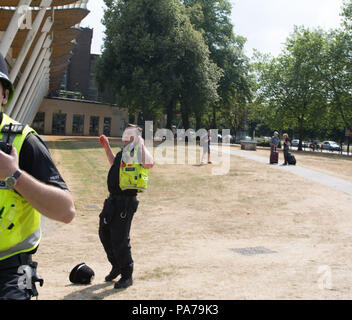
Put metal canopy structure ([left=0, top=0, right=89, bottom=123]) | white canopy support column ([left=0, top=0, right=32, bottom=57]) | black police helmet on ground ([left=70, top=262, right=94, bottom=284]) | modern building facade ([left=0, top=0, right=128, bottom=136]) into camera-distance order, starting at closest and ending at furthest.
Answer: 1. black police helmet on ground ([left=70, top=262, right=94, bottom=284])
2. white canopy support column ([left=0, top=0, right=32, bottom=57])
3. metal canopy structure ([left=0, top=0, right=89, bottom=123])
4. modern building facade ([left=0, top=0, right=128, bottom=136])

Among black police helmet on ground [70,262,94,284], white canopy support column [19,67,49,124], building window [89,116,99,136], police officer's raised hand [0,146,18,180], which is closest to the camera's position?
police officer's raised hand [0,146,18,180]

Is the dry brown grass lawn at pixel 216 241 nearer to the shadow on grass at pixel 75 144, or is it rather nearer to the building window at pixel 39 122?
the shadow on grass at pixel 75 144

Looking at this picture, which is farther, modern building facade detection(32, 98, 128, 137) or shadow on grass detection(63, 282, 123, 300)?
modern building facade detection(32, 98, 128, 137)

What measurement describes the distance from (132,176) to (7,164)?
347 centimetres

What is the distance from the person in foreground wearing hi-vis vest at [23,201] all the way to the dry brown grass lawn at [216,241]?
8.90 ft

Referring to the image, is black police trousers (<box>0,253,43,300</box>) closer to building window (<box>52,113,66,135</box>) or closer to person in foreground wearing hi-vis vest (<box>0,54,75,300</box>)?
person in foreground wearing hi-vis vest (<box>0,54,75,300</box>)

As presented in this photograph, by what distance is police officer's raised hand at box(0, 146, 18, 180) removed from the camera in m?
1.90

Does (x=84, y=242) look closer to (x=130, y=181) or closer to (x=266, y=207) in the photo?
(x=130, y=181)

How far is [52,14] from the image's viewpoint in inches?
821

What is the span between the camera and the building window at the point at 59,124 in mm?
52094

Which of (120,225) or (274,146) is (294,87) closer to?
(274,146)

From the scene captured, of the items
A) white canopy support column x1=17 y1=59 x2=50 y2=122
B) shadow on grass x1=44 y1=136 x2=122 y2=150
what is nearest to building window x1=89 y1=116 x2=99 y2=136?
shadow on grass x1=44 y1=136 x2=122 y2=150

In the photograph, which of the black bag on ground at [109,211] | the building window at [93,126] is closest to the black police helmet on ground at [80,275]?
the black bag on ground at [109,211]

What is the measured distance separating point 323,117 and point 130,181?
47.4 meters
